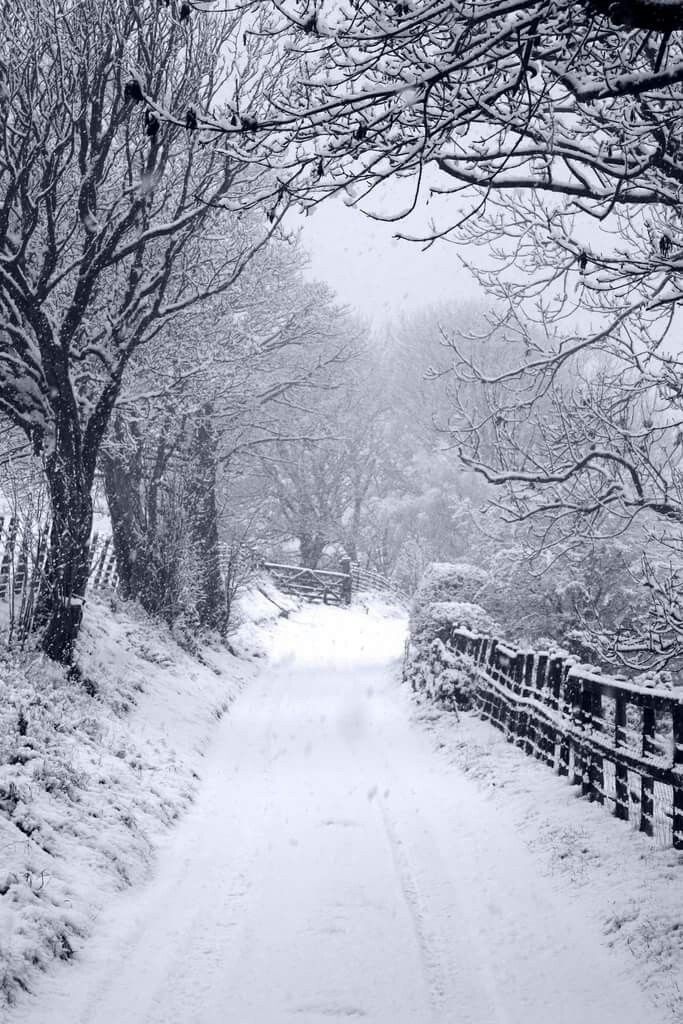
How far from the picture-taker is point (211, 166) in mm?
10828

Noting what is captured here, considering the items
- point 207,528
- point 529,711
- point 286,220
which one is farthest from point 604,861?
point 286,220

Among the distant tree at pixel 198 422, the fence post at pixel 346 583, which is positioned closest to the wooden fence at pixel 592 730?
the distant tree at pixel 198 422

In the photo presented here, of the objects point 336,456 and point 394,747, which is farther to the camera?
point 336,456

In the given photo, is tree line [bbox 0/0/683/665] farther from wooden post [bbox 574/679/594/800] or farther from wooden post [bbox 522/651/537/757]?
wooden post [bbox 522/651/537/757]

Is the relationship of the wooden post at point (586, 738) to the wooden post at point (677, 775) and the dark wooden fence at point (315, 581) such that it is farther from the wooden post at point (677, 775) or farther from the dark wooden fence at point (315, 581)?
the dark wooden fence at point (315, 581)

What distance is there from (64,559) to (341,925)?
6.31 m

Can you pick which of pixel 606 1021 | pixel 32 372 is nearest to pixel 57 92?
pixel 32 372

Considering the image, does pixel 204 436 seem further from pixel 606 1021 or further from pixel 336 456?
pixel 336 456

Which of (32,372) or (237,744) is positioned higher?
(32,372)

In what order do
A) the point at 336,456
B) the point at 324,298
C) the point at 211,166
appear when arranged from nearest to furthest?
the point at 211,166
the point at 324,298
the point at 336,456

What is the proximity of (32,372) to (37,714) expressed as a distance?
14.8 ft

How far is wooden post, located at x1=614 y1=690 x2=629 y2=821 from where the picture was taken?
6.88m

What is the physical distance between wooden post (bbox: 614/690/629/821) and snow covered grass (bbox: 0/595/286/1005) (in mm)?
3972

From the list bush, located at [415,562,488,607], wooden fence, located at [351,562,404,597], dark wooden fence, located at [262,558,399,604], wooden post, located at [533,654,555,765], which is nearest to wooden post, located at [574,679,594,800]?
wooden post, located at [533,654,555,765]
